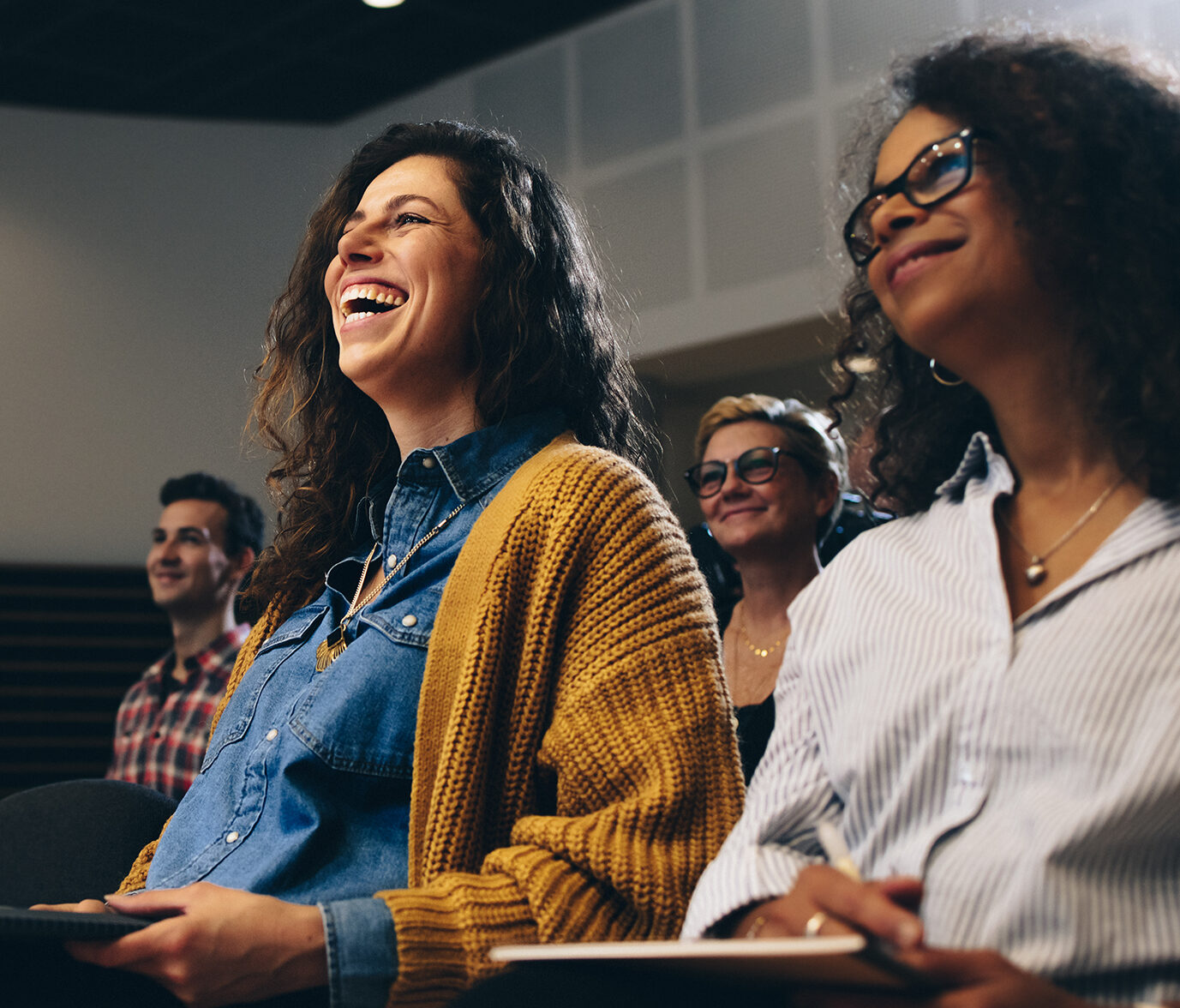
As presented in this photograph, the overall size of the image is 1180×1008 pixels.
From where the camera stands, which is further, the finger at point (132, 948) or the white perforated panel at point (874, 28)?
the white perforated panel at point (874, 28)

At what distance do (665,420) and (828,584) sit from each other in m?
5.49

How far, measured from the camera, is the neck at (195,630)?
14.2 ft

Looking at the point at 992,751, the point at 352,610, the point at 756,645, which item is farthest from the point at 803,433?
the point at 992,751

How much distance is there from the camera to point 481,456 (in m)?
1.50

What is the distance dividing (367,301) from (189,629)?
3.09 metres

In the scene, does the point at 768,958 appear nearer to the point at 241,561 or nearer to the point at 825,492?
the point at 825,492

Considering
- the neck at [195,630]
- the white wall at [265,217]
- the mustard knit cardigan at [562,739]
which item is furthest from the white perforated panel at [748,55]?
the mustard knit cardigan at [562,739]

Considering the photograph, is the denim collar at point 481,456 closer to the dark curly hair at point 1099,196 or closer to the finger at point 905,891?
the dark curly hair at point 1099,196

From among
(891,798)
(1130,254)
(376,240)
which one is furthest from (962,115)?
(376,240)

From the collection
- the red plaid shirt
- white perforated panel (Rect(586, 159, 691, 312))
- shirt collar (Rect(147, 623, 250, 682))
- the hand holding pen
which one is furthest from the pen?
white perforated panel (Rect(586, 159, 691, 312))

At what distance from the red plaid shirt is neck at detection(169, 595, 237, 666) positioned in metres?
0.05

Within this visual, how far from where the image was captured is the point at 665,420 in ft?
21.6

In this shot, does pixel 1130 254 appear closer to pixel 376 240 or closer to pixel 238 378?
pixel 376 240

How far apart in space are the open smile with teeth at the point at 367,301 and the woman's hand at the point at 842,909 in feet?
3.05
